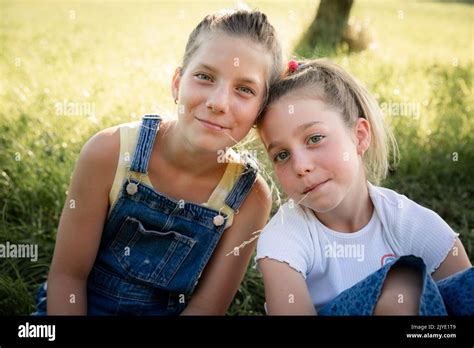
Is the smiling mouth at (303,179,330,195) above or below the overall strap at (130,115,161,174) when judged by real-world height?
below

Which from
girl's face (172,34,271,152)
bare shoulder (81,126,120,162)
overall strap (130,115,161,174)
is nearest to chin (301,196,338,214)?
girl's face (172,34,271,152)

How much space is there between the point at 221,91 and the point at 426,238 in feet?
2.69

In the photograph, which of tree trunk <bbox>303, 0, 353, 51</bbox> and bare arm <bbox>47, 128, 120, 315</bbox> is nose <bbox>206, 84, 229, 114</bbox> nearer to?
bare arm <bbox>47, 128, 120, 315</bbox>

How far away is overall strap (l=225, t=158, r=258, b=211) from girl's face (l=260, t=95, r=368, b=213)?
0.19 metres

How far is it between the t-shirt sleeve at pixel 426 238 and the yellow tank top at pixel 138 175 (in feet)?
1.89

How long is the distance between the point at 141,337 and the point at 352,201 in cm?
85

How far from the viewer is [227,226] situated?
225 centimetres

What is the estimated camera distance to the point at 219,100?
6.44ft

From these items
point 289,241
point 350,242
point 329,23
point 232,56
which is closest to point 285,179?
point 289,241

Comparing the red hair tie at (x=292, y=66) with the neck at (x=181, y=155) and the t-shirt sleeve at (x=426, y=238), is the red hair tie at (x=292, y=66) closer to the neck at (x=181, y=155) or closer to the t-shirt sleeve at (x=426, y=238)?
the neck at (x=181, y=155)

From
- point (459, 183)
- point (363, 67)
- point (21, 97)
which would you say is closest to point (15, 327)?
point (459, 183)

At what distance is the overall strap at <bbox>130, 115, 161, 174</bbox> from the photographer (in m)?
2.16

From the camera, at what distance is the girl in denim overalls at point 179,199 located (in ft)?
6.68

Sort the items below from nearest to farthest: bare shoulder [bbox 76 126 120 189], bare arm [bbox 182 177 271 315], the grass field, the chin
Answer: the chin
bare shoulder [bbox 76 126 120 189]
bare arm [bbox 182 177 271 315]
the grass field
